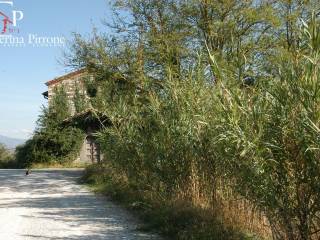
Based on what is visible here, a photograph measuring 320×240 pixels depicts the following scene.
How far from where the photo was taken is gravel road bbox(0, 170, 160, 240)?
8641 mm

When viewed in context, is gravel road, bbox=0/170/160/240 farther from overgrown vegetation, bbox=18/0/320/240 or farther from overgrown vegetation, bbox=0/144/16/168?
overgrown vegetation, bbox=0/144/16/168

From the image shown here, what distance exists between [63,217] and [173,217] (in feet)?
9.76

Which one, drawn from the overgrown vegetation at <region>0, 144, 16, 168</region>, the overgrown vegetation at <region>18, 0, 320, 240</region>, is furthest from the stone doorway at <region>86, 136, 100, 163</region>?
the overgrown vegetation at <region>18, 0, 320, 240</region>

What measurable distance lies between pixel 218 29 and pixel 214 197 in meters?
11.0

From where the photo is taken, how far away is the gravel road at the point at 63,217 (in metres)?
8.64

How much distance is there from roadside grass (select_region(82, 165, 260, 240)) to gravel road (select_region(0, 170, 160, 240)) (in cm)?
29

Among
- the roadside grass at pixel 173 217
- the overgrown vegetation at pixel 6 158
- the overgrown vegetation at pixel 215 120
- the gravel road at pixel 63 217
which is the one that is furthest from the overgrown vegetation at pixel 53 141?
the roadside grass at pixel 173 217

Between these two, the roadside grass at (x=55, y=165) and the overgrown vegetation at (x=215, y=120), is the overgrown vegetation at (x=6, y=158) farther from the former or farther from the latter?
the overgrown vegetation at (x=215, y=120)

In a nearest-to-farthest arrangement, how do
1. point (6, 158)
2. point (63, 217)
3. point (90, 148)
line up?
1. point (63, 217)
2. point (90, 148)
3. point (6, 158)

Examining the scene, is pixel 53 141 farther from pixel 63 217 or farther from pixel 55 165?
pixel 63 217

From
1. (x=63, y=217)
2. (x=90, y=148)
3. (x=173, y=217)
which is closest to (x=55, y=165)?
(x=90, y=148)

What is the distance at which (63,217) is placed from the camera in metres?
10.7

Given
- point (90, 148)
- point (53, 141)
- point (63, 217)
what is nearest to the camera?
point (63, 217)

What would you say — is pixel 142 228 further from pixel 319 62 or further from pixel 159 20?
A: pixel 159 20
